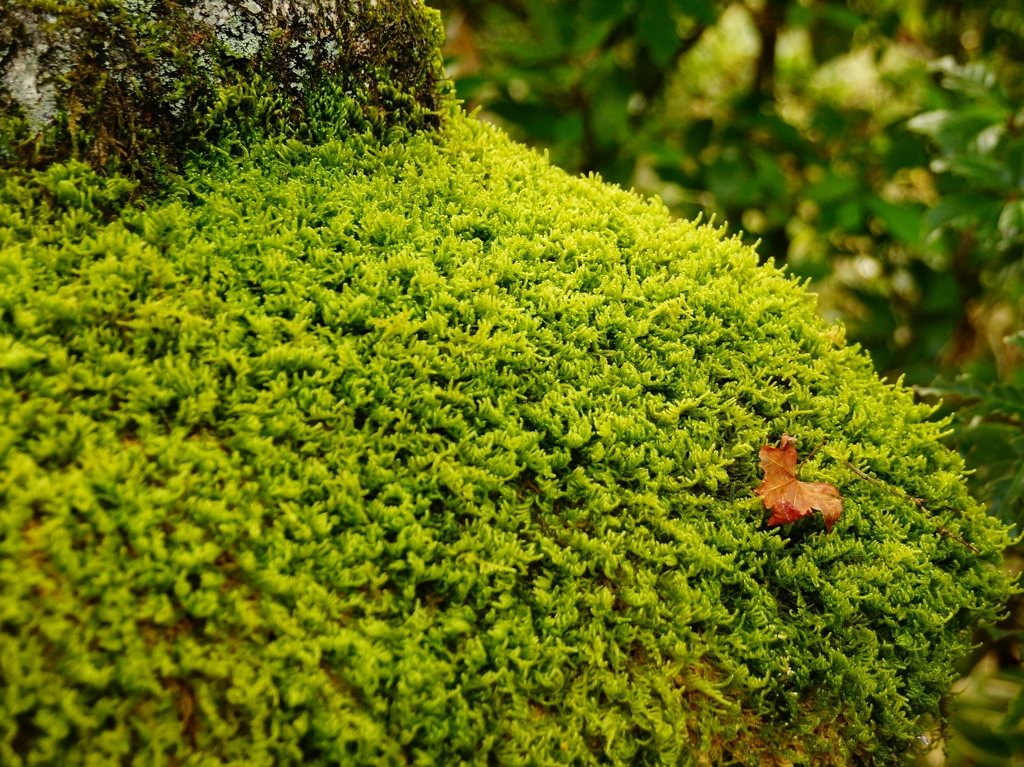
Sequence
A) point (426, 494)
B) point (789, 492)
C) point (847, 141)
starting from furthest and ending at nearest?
point (847, 141) < point (789, 492) < point (426, 494)

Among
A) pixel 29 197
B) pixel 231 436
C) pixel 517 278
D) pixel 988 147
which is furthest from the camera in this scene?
pixel 988 147

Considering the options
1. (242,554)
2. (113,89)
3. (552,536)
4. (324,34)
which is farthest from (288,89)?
(552,536)

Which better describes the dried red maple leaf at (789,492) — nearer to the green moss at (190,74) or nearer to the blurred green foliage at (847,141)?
the blurred green foliage at (847,141)

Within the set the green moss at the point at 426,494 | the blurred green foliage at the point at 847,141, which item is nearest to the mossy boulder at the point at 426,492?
the green moss at the point at 426,494

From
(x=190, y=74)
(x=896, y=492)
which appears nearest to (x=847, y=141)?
(x=896, y=492)

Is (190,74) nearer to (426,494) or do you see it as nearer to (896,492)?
(426,494)

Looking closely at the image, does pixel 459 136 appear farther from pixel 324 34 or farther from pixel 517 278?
pixel 517 278
